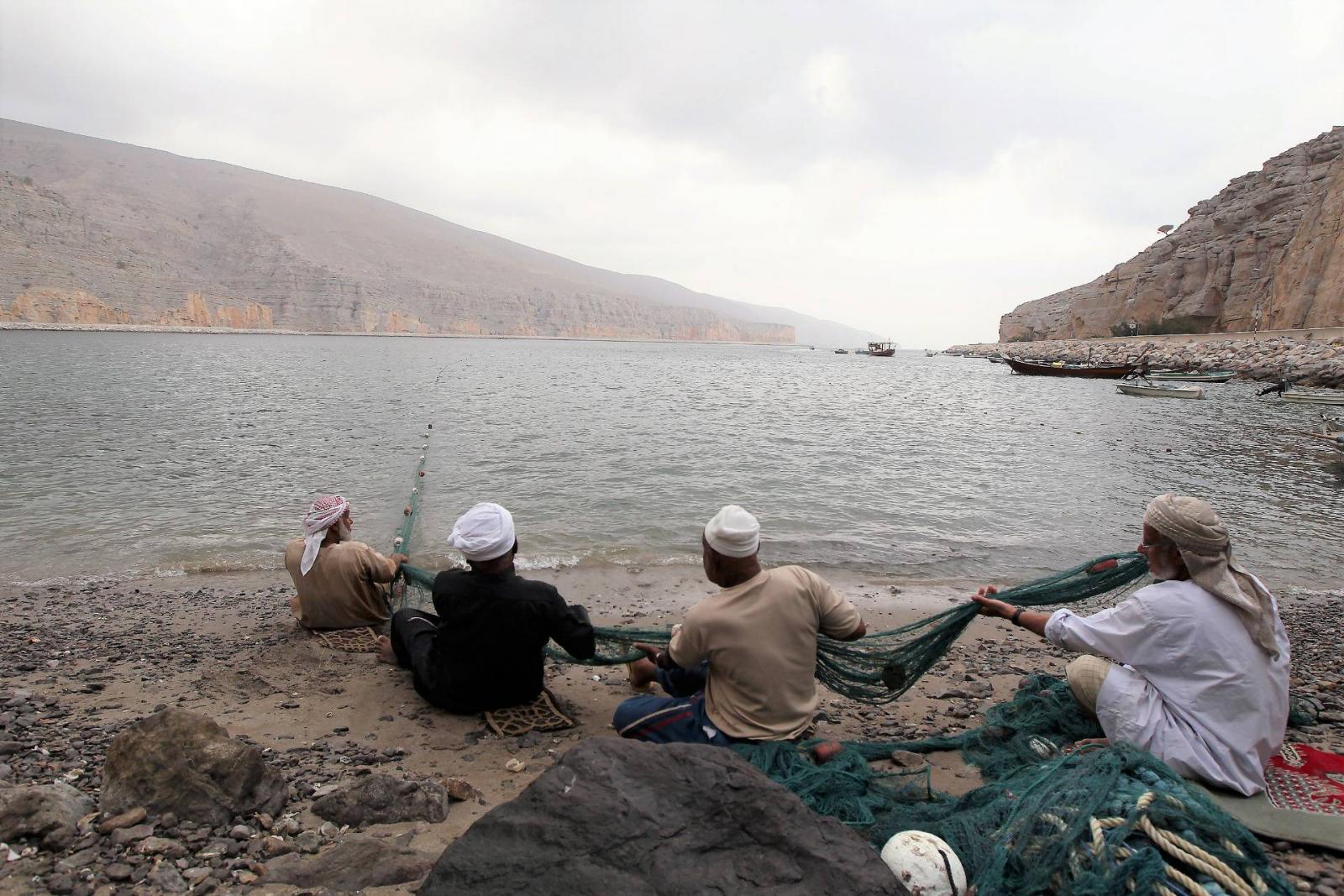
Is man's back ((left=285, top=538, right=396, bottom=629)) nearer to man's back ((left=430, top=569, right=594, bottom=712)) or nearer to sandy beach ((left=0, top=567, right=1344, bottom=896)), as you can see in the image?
sandy beach ((left=0, top=567, right=1344, bottom=896))

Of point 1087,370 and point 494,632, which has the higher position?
point 1087,370

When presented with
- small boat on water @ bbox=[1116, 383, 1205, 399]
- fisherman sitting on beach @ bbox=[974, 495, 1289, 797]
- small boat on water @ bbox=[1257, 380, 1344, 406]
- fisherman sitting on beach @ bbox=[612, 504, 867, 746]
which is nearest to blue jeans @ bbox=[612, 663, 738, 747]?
fisherman sitting on beach @ bbox=[612, 504, 867, 746]

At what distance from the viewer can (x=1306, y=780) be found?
3217 mm

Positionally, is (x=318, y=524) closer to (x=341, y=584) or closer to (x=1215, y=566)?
(x=341, y=584)

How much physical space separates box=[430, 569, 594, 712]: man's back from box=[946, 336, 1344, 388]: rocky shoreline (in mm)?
43159

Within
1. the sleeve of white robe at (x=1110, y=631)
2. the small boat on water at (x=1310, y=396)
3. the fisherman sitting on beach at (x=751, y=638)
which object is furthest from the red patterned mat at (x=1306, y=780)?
the small boat on water at (x=1310, y=396)

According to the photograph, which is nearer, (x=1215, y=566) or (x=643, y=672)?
(x=1215, y=566)

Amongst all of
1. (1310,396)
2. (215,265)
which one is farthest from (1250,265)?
(215,265)

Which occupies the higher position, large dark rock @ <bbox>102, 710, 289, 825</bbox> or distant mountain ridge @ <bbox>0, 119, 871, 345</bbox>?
distant mountain ridge @ <bbox>0, 119, 871, 345</bbox>

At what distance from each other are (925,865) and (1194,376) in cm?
4838

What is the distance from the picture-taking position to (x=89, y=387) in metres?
27.7

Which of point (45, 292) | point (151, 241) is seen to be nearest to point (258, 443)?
point (45, 292)

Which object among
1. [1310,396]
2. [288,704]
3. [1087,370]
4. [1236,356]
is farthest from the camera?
[1087,370]

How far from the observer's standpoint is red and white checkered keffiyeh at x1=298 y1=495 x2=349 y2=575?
5504 millimetres
